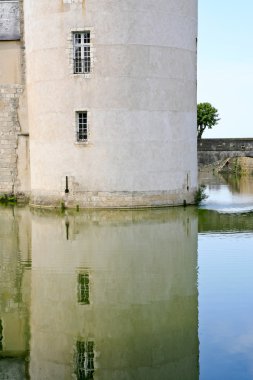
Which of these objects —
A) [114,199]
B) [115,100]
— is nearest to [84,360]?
[114,199]

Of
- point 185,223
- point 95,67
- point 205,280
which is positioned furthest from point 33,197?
point 205,280

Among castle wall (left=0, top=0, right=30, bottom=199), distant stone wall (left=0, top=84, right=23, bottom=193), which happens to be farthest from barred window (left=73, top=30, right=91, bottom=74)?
distant stone wall (left=0, top=84, right=23, bottom=193)

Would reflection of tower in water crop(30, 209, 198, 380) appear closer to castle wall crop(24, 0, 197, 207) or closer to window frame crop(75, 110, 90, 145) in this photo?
castle wall crop(24, 0, 197, 207)

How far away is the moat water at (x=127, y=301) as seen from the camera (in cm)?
556

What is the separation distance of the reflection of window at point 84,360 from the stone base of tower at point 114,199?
32.1ft

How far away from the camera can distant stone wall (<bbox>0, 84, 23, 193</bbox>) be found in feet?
59.6

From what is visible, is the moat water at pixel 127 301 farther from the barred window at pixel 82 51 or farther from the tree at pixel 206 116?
the tree at pixel 206 116

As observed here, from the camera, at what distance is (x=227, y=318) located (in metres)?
6.62

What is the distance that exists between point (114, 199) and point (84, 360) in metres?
10.2

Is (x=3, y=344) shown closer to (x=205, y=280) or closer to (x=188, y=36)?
(x=205, y=280)

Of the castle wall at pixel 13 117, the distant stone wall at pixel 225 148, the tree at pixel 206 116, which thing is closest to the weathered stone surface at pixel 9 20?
the castle wall at pixel 13 117

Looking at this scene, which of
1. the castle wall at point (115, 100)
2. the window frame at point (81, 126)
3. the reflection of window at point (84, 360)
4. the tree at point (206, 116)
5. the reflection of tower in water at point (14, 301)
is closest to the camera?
the reflection of window at point (84, 360)

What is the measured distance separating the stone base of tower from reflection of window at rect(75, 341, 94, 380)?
979 centimetres

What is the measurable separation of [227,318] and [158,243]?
4362 mm
